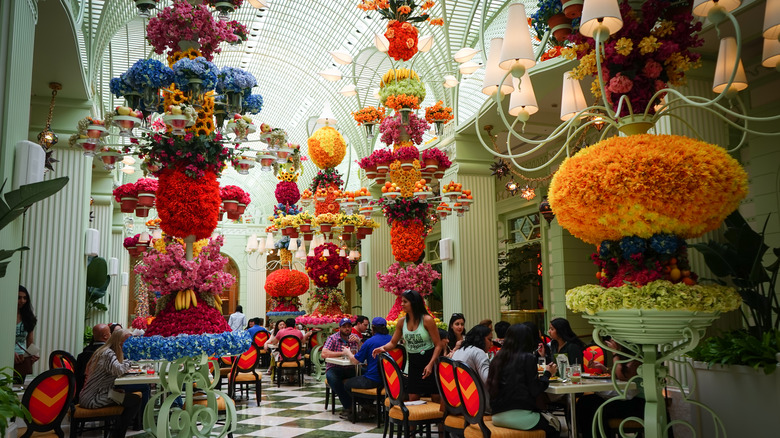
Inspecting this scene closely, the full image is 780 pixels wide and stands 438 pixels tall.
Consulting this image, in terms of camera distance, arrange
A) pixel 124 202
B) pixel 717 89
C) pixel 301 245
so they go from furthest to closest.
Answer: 1. pixel 301 245
2. pixel 124 202
3. pixel 717 89

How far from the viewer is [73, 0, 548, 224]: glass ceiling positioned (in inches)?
391

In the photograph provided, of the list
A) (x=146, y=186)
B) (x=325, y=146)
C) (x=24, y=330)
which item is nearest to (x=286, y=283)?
(x=325, y=146)

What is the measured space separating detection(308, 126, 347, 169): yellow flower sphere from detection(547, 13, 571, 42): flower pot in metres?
8.68

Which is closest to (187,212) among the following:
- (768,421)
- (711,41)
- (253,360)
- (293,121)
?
(253,360)

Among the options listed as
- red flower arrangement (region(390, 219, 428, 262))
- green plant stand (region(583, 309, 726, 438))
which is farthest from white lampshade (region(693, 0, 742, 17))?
red flower arrangement (region(390, 219, 428, 262))

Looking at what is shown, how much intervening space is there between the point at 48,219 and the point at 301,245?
703 centimetres

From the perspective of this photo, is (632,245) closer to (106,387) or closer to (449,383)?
(449,383)

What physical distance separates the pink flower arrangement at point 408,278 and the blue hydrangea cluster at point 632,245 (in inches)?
235

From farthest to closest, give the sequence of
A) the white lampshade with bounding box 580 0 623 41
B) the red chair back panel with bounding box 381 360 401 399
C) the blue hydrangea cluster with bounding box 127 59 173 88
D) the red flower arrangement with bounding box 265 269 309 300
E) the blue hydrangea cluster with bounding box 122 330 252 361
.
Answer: the red flower arrangement with bounding box 265 269 309 300 → the red chair back panel with bounding box 381 360 401 399 → the blue hydrangea cluster with bounding box 127 59 173 88 → the blue hydrangea cluster with bounding box 122 330 252 361 → the white lampshade with bounding box 580 0 623 41

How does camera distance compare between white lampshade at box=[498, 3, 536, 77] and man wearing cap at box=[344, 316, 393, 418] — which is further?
man wearing cap at box=[344, 316, 393, 418]

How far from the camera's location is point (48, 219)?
780cm

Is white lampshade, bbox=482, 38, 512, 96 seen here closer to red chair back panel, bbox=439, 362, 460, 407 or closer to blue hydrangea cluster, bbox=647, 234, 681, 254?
blue hydrangea cluster, bbox=647, 234, 681, 254

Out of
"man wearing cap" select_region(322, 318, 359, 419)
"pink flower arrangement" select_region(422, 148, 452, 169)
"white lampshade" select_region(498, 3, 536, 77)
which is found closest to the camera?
"white lampshade" select_region(498, 3, 536, 77)

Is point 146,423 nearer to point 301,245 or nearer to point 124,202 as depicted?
point 124,202
